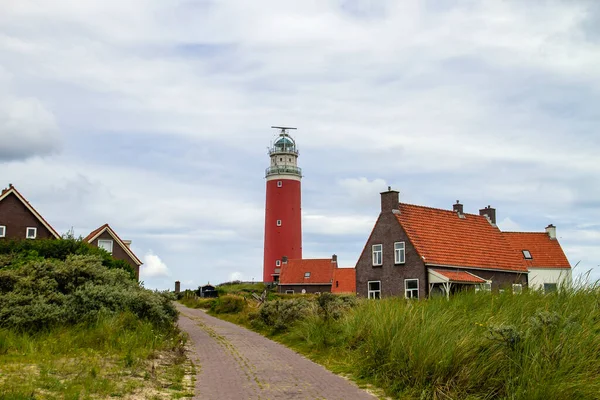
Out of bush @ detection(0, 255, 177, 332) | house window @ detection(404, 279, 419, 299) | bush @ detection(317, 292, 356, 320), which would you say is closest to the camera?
bush @ detection(0, 255, 177, 332)

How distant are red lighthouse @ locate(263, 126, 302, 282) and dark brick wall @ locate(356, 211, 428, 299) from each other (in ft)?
77.5

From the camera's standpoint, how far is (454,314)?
11883 millimetres

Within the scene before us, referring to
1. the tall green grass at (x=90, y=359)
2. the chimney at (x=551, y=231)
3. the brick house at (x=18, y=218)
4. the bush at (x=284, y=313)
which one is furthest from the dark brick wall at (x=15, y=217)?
the chimney at (x=551, y=231)

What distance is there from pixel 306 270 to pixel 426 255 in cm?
3060

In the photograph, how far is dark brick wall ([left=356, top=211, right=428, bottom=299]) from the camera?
109ft

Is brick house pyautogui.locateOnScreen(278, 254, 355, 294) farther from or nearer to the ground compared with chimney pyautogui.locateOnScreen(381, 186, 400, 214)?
nearer to the ground

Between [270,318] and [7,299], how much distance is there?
990cm

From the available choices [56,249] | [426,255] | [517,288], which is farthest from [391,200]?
[517,288]

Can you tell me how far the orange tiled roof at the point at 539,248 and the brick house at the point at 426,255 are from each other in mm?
7318

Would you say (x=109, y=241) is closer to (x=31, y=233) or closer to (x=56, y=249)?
(x=31, y=233)

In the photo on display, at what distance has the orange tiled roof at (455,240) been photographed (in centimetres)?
3406

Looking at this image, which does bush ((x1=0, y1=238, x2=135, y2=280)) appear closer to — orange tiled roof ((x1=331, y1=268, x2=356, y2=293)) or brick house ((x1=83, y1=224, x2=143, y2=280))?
brick house ((x1=83, y1=224, x2=143, y2=280))

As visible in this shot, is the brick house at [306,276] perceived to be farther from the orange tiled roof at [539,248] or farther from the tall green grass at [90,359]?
the tall green grass at [90,359]

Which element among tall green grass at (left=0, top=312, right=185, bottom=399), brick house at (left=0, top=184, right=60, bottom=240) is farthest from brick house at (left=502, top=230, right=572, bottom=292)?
tall green grass at (left=0, top=312, right=185, bottom=399)
